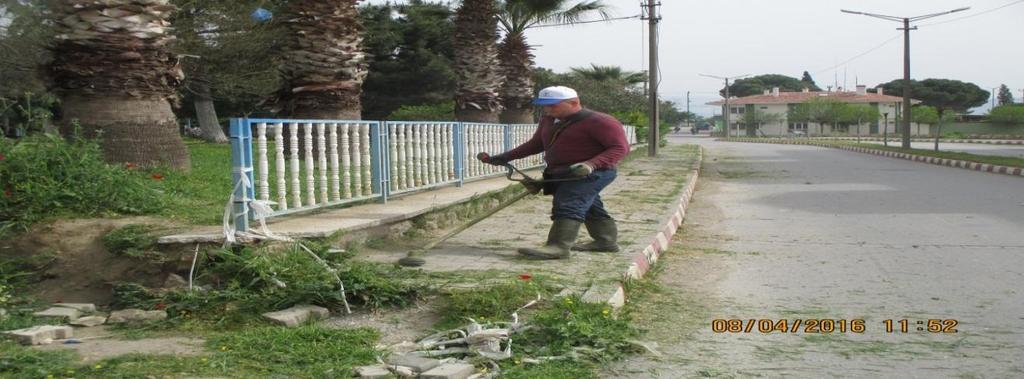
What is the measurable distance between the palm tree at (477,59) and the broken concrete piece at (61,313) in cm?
1425

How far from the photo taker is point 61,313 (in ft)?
15.2

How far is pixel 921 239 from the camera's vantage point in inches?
301

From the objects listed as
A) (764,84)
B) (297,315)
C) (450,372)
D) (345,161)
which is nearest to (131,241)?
(297,315)

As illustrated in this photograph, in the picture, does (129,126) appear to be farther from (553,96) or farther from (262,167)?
(553,96)

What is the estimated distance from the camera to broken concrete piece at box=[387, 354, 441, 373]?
3.47m

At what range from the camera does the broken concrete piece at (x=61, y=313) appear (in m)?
4.59

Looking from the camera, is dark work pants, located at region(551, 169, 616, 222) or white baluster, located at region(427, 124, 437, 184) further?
white baluster, located at region(427, 124, 437, 184)

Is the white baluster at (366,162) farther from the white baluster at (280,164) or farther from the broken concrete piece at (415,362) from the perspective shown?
the broken concrete piece at (415,362)

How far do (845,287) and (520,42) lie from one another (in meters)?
17.2

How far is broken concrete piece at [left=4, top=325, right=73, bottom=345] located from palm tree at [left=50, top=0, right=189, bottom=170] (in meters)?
3.44

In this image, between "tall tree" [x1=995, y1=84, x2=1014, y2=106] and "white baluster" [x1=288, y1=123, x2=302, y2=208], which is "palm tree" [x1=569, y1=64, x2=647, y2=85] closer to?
"white baluster" [x1=288, y1=123, x2=302, y2=208]

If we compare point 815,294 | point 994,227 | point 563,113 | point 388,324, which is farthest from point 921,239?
point 388,324

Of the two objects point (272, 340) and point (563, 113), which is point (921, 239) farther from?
point (272, 340)

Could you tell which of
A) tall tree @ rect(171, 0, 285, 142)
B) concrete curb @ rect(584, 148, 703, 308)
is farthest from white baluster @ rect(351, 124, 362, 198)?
tall tree @ rect(171, 0, 285, 142)
